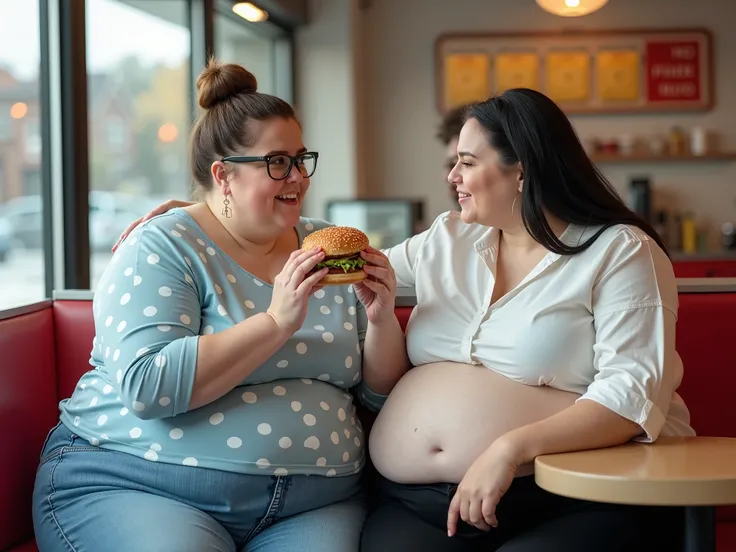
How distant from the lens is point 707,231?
6.61 m

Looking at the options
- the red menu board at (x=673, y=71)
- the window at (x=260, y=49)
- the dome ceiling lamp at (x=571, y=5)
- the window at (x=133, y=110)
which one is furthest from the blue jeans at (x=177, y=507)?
the red menu board at (x=673, y=71)

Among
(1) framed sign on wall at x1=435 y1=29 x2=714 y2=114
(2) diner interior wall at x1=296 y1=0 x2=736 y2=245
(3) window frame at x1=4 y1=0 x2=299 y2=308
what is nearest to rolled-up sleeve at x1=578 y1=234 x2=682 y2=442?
(3) window frame at x1=4 y1=0 x2=299 y2=308

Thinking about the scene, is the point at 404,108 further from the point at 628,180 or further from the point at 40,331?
the point at 40,331

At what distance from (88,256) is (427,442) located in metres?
1.58

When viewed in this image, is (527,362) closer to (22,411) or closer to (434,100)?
(22,411)

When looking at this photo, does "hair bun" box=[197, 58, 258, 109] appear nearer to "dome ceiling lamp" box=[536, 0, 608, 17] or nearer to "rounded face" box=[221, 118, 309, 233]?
"rounded face" box=[221, 118, 309, 233]

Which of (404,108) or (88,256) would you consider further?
(404,108)

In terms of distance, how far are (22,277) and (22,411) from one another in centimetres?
94

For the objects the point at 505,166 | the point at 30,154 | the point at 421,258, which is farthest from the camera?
the point at 30,154

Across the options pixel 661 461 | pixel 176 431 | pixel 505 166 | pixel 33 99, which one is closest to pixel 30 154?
pixel 33 99

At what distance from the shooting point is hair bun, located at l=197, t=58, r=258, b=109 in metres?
2.18

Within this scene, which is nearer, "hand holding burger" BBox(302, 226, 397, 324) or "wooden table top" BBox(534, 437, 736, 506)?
"wooden table top" BBox(534, 437, 736, 506)

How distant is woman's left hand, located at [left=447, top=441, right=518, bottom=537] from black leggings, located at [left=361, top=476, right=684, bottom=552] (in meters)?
0.12

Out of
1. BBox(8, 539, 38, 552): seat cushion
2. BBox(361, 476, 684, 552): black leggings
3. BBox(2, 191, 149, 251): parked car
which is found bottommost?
BBox(8, 539, 38, 552): seat cushion
